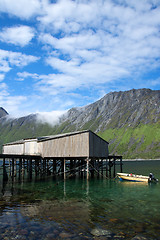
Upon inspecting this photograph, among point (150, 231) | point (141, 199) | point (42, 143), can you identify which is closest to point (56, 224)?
point (150, 231)

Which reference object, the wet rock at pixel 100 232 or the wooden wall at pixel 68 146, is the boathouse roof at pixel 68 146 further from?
the wet rock at pixel 100 232

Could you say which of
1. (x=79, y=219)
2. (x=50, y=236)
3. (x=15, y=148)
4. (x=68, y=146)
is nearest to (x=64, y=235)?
(x=50, y=236)

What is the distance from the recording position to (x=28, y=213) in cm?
1805

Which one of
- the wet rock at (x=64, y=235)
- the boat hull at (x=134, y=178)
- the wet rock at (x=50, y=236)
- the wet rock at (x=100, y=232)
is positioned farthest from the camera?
the boat hull at (x=134, y=178)

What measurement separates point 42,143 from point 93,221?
98.0ft

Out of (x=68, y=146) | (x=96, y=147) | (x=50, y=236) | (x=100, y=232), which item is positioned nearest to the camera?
(x=50, y=236)

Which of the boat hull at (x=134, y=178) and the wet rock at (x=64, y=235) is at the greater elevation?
the wet rock at (x=64, y=235)

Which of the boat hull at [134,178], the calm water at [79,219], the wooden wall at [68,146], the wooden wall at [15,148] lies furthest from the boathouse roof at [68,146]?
the calm water at [79,219]

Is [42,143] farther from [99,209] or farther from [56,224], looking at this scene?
[56,224]

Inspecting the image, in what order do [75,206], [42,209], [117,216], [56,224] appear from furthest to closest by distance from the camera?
[75,206] < [42,209] < [117,216] < [56,224]

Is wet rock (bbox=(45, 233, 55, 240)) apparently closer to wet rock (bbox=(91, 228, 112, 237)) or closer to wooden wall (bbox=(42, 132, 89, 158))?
wet rock (bbox=(91, 228, 112, 237))

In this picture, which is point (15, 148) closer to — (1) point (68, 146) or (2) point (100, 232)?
(1) point (68, 146)

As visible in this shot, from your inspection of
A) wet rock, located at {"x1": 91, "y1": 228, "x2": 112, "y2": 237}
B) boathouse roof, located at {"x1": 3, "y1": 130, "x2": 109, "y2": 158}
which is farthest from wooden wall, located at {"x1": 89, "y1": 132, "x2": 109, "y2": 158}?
wet rock, located at {"x1": 91, "y1": 228, "x2": 112, "y2": 237}

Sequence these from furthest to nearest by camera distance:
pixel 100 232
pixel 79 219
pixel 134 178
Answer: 1. pixel 134 178
2. pixel 79 219
3. pixel 100 232
